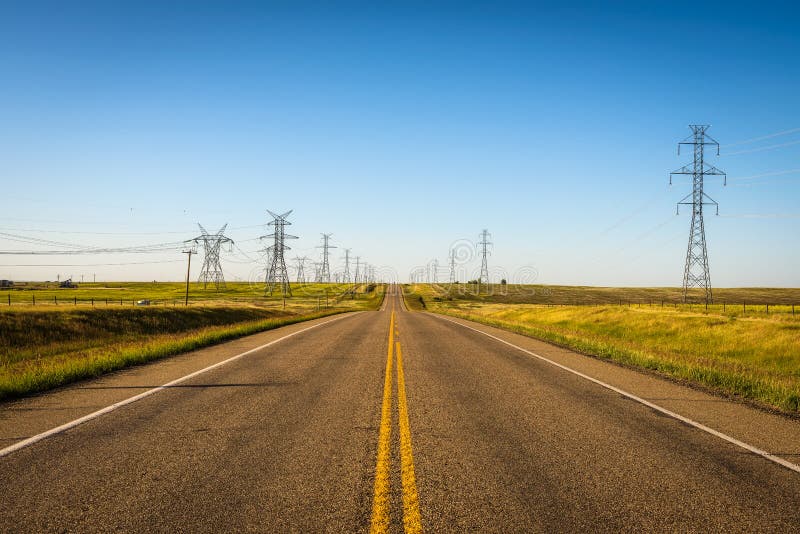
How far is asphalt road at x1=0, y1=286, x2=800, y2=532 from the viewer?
11.9 ft

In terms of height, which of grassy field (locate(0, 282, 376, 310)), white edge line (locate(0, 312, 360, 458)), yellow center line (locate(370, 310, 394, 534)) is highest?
yellow center line (locate(370, 310, 394, 534))

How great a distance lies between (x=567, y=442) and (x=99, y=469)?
5101 millimetres

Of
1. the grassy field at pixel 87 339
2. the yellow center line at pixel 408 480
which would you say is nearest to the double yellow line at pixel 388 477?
the yellow center line at pixel 408 480

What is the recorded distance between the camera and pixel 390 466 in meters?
4.66

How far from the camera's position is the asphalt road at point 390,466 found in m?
3.63

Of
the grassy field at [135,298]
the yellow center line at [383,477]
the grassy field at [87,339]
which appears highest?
the yellow center line at [383,477]

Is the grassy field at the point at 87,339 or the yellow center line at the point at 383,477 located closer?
the yellow center line at the point at 383,477

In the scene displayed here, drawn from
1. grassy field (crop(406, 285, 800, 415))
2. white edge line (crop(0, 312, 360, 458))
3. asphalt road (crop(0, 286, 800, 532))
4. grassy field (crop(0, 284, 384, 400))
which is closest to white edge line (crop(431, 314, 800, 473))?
asphalt road (crop(0, 286, 800, 532))

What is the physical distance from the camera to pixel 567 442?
5492 millimetres

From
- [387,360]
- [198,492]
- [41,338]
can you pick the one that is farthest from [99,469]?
[41,338]

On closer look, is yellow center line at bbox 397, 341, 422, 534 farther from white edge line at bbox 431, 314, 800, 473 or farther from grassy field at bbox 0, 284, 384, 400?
grassy field at bbox 0, 284, 384, 400

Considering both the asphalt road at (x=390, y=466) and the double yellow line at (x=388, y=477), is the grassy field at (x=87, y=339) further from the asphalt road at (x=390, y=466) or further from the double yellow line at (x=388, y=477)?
the double yellow line at (x=388, y=477)

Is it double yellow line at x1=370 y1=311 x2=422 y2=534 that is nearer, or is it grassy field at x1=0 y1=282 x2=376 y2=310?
double yellow line at x1=370 y1=311 x2=422 y2=534

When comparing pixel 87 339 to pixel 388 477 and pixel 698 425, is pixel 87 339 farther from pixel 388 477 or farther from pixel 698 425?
pixel 698 425
